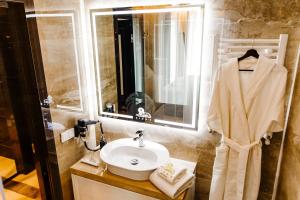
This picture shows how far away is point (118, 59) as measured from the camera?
180cm

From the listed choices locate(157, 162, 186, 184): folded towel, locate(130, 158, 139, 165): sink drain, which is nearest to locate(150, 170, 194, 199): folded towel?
locate(157, 162, 186, 184): folded towel

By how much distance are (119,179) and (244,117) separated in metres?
0.98

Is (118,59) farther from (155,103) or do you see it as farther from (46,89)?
(46,89)

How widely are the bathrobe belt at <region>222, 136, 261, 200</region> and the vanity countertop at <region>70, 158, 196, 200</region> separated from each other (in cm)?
36

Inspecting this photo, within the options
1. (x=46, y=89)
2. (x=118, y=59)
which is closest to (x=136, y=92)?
(x=118, y=59)

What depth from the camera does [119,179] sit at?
1.49 meters

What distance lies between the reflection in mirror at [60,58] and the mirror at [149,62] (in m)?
0.20

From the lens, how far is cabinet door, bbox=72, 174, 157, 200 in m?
1.49

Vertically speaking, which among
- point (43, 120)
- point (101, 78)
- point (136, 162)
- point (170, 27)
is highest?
point (170, 27)

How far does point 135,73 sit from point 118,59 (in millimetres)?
207

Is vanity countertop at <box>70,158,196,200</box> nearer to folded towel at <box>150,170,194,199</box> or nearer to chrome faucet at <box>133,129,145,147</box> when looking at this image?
folded towel at <box>150,170,194,199</box>

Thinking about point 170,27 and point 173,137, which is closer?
point 170,27

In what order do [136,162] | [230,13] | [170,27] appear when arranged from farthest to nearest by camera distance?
[136,162]
[170,27]
[230,13]

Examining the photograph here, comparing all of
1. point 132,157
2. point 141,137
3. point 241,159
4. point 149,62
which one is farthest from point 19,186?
point 241,159
